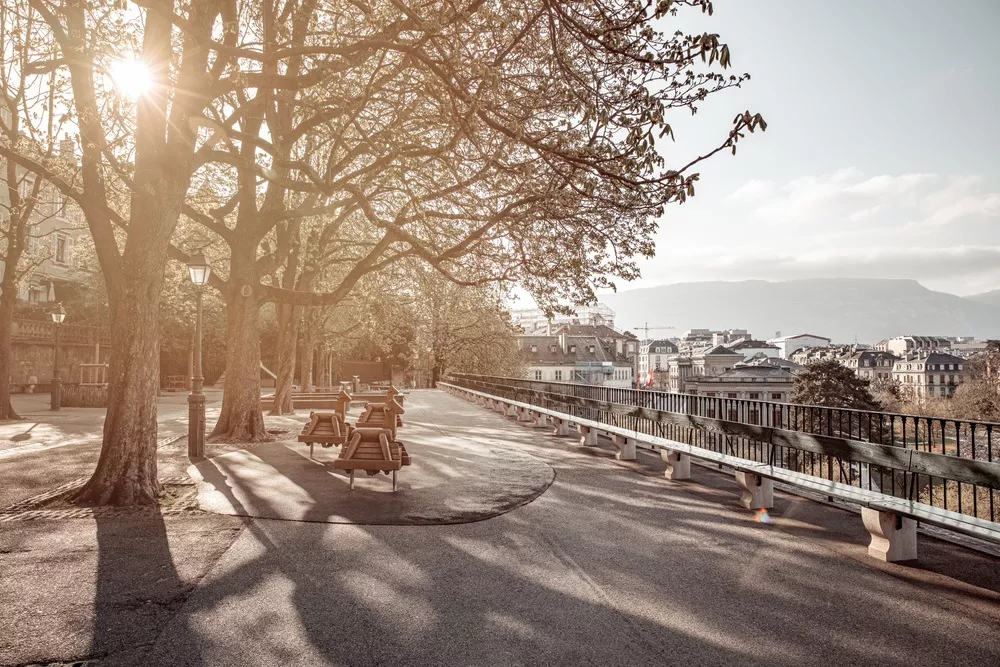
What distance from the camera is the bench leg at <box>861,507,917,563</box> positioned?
5973mm

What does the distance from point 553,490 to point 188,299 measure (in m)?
36.8

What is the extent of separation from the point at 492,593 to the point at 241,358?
12.0 m

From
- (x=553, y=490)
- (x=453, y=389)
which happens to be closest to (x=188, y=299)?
(x=453, y=389)

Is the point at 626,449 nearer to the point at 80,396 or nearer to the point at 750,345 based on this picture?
the point at 80,396

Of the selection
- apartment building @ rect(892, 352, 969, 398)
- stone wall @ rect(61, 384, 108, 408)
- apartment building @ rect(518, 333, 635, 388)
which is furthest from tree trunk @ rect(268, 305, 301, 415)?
apartment building @ rect(892, 352, 969, 398)

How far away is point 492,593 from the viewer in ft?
17.0

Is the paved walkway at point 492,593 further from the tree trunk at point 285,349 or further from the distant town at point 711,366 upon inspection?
the distant town at point 711,366

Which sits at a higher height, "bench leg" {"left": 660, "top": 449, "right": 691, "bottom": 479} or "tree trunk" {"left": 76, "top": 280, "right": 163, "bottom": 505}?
"tree trunk" {"left": 76, "top": 280, "right": 163, "bottom": 505}

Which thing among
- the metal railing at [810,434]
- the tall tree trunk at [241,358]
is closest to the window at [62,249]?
the tall tree trunk at [241,358]

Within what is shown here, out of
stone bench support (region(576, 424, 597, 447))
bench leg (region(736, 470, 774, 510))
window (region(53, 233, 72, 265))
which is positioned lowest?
stone bench support (region(576, 424, 597, 447))

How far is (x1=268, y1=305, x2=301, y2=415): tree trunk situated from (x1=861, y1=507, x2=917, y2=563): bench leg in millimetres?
20240

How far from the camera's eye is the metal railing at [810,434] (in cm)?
611

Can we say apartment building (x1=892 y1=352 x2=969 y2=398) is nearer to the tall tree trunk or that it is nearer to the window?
the window

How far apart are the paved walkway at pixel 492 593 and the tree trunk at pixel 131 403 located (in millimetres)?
992
